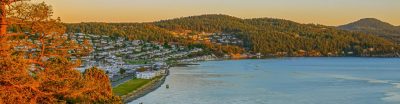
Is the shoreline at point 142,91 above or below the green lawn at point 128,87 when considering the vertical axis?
below

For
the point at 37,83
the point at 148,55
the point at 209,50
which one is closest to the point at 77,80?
the point at 37,83

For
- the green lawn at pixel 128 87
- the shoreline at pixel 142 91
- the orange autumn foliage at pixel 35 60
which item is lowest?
the shoreline at pixel 142 91

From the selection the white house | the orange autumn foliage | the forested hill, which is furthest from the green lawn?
the forested hill

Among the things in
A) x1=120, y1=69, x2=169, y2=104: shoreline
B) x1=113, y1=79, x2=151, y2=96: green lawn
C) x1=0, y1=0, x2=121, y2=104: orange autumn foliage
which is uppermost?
x1=0, y1=0, x2=121, y2=104: orange autumn foliage

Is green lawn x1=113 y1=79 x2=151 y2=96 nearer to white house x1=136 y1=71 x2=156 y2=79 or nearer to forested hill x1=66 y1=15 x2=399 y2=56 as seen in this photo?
white house x1=136 y1=71 x2=156 y2=79

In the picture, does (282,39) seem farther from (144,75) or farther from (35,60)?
(35,60)

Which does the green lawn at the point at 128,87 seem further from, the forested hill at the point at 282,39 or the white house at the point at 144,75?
the forested hill at the point at 282,39

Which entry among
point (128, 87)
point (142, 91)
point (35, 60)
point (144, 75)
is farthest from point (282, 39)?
point (35, 60)

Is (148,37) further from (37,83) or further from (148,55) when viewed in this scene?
(37,83)

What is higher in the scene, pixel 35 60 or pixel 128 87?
pixel 35 60

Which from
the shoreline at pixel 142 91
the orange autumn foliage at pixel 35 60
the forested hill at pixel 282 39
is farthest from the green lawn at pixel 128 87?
the forested hill at pixel 282 39

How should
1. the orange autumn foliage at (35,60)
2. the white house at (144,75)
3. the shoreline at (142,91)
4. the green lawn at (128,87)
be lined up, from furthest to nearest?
the white house at (144,75)
the green lawn at (128,87)
the shoreline at (142,91)
the orange autumn foliage at (35,60)
